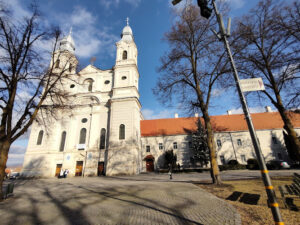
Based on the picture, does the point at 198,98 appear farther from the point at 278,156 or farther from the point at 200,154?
the point at 278,156

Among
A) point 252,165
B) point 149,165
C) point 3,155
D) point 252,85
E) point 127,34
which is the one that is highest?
point 127,34

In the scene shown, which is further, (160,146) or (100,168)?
(160,146)

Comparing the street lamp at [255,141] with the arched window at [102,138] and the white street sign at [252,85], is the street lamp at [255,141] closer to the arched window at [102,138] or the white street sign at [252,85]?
the white street sign at [252,85]

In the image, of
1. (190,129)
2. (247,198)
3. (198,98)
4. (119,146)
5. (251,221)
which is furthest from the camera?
(190,129)

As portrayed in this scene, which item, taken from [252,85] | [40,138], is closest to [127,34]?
[40,138]

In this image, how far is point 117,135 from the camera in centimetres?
2462

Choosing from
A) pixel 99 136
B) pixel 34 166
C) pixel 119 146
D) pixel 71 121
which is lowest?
pixel 34 166

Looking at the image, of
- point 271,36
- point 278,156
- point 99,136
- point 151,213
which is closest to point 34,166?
point 99,136

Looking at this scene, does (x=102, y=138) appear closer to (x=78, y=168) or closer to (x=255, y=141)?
(x=78, y=168)

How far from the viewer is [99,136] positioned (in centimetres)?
2600

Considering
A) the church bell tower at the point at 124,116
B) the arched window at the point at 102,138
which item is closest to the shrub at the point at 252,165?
the church bell tower at the point at 124,116

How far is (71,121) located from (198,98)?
2400 centimetres

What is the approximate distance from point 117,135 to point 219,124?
73.2ft

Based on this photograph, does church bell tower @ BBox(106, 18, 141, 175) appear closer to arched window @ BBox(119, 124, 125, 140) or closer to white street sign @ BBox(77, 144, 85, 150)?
arched window @ BBox(119, 124, 125, 140)
